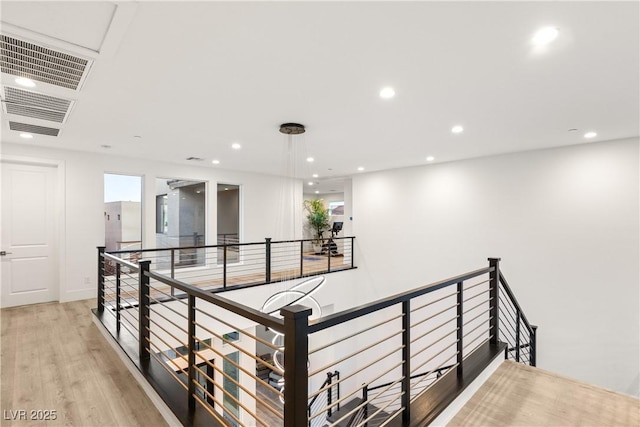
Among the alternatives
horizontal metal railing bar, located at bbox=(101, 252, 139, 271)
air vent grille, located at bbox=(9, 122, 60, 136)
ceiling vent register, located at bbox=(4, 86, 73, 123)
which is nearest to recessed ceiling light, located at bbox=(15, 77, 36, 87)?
ceiling vent register, located at bbox=(4, 86, 73, 123)

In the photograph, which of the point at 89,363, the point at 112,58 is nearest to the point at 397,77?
the point at 112,58

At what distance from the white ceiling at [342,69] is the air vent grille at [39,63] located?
12 cm

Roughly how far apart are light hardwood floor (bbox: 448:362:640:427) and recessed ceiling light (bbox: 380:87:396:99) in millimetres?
2628

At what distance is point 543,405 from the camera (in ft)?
8.05

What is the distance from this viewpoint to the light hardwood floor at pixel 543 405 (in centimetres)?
227

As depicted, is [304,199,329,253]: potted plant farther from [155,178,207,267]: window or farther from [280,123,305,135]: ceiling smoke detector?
[280,123,305,135]: ceiling smoke detector

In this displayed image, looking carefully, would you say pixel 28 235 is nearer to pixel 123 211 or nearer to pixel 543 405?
pixel 123 211

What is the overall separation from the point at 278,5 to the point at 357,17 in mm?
451

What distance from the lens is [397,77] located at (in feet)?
8.41

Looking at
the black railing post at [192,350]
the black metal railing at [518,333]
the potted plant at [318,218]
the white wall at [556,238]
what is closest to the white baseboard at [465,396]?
the black metal railing at [518,333]

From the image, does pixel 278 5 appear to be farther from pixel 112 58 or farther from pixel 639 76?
pixel 639 76

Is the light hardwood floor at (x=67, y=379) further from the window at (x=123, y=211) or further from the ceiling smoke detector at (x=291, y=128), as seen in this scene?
the ceiling smoke detector at (x=291, y=128)

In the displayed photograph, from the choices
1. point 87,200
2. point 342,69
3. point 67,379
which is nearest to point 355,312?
point 342,69

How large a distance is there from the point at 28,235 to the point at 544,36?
6.76 meters
